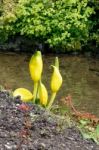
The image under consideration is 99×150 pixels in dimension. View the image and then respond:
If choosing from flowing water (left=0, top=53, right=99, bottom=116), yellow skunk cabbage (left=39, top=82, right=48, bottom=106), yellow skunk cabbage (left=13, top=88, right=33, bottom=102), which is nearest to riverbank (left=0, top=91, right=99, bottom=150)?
yellow skunk cabbage (left=39, top=82, right=48, bottom=106)

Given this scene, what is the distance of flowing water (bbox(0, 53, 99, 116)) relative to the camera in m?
11.8

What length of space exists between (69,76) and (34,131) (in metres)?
8.51

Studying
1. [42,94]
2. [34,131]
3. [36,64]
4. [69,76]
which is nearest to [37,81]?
[42,94]

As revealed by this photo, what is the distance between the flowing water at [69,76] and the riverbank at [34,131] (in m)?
4.50

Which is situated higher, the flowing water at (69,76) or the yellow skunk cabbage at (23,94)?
the yellow skunk cabbage at (23,94)

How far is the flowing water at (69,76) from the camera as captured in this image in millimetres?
11797

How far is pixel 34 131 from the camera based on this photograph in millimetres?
5645

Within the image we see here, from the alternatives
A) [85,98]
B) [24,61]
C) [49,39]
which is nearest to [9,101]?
[85,98]

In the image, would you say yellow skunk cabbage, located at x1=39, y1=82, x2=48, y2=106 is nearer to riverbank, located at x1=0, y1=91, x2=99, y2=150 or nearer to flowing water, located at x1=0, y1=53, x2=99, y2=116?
riverbank, located at x1=0, y1=91, x2=99, y2=150

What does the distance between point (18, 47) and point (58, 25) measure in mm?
1394

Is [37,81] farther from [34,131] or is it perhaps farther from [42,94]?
[34,131]

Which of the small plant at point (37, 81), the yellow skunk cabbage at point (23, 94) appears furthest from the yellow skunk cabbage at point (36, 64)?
the yellow skunk cabbage at point (23, 94)

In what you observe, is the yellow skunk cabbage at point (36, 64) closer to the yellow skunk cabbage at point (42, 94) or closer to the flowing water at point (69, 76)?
the yellow skunk cabbage at point (42, 94)

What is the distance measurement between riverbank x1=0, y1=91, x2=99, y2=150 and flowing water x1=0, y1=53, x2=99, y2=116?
4500mm
